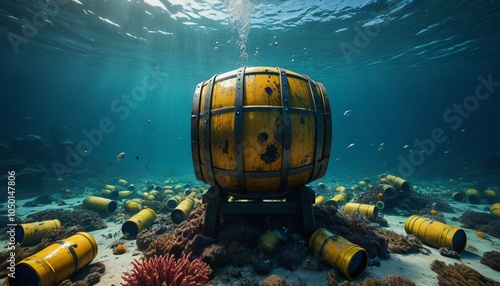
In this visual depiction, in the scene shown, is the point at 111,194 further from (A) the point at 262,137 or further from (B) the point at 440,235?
(B) the point at 440,235

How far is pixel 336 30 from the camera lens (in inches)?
840

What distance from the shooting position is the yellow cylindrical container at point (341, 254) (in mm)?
2924

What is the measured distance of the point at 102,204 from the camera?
9750mm

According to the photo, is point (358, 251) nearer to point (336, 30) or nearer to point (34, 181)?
point (336, 30)

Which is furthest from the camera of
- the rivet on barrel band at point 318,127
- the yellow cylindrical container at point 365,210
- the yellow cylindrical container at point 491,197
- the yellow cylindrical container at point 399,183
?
the yellow cylindrical container at point 491,197

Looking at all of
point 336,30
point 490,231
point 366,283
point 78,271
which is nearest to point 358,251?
point 366,283

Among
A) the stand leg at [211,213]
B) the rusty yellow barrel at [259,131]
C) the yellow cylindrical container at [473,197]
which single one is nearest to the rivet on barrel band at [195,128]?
the rusty yellow barrel at [259,131]

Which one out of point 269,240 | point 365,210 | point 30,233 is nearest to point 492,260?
point 365,210

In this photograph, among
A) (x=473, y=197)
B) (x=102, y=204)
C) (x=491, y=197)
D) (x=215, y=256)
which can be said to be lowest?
(x=491, y=197)

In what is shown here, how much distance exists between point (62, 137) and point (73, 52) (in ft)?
46.3

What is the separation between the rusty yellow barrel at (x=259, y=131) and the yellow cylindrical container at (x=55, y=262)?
276 centimetres

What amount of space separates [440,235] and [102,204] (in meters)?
12.7

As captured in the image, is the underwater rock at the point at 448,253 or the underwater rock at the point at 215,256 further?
the underwater rock at the point at 448,253

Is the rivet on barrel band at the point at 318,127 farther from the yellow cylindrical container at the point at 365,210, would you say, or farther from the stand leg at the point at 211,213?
the yellow cylindrical container at the point at 365,210
